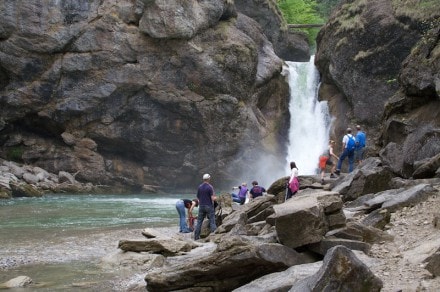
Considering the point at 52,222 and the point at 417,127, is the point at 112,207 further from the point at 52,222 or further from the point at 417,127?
the point at 417,127

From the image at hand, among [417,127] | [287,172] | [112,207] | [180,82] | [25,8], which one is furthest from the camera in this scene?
[287,172]

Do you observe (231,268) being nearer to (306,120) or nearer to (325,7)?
(306,120)

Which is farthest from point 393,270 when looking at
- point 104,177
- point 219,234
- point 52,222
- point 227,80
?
point 104,177

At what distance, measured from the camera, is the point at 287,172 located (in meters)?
42.3

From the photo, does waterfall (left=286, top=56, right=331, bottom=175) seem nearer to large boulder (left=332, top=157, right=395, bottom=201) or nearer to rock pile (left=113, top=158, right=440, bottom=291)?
large boulder (left=332, top=157, right=395, bottom=201)

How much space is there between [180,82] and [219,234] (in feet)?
85.1

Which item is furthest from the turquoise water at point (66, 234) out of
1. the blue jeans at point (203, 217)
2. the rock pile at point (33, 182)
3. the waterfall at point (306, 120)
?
the waterfall at point (306, 120)

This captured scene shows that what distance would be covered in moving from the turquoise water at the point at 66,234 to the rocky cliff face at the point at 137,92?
9015 millimetres

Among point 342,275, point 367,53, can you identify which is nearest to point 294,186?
point 342,275

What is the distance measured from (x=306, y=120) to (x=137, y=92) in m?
14.3

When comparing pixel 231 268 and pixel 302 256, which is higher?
pixel 302 256

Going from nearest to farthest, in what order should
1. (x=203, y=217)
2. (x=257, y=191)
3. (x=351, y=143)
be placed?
(x=203, y=217)
(x=351, y=143)
(x=257, y=191)

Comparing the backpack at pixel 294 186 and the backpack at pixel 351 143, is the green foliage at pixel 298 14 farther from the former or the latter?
the backpack at pixel 294 186

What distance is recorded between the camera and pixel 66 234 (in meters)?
17.9
